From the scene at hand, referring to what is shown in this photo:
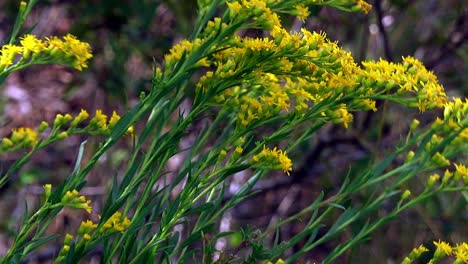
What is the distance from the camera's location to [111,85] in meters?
3.53

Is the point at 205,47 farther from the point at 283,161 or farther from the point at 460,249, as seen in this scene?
the point at 460,249

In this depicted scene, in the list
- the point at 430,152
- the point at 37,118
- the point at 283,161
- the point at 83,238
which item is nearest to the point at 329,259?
the point at 283,161

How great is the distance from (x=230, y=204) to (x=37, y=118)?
2.78 metres

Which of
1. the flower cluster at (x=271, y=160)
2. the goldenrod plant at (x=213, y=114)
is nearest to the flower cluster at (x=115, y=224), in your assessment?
the goldenrod plant at (x=213, y=114)

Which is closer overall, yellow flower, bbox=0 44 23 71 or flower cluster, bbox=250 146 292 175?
yellow flower, bbox=0 44 23 71

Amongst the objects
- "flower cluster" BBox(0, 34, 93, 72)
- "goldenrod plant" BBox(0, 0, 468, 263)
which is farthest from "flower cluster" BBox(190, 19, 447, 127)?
"flower cluster" BBox(0, 34, 93, 72)

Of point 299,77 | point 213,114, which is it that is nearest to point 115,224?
point 213,114

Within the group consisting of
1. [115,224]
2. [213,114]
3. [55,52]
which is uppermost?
[55,52]

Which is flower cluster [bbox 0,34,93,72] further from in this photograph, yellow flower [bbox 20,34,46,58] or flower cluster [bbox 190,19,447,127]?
flower cluster [bbox 190,19,447,127]

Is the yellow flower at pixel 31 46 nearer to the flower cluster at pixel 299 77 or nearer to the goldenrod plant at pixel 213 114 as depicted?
the goldenrod plant at pixel 213 114

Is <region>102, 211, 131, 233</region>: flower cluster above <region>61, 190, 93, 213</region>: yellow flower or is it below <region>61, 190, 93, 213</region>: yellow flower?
below

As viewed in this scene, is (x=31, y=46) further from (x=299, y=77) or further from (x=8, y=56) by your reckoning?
(x=299, y=77)

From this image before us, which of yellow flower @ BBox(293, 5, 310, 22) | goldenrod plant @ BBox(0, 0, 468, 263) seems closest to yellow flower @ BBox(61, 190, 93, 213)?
goldenrod plant @ BBox(0, 0, 468, 263)

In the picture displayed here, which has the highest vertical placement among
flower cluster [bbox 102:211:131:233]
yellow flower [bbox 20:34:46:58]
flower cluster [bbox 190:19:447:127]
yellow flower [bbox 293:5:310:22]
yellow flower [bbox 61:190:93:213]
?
→ yellow flower [bbox 293:5:310:22]
